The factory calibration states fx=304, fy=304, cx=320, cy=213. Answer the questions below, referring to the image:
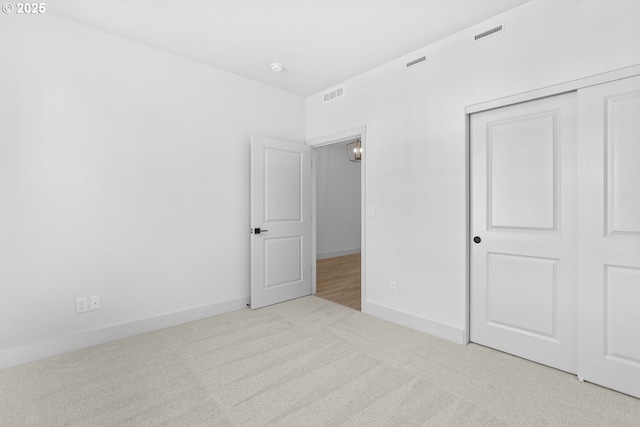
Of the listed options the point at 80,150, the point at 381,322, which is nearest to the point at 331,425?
the point at 381,322

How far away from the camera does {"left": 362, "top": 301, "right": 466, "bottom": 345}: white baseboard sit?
275cm

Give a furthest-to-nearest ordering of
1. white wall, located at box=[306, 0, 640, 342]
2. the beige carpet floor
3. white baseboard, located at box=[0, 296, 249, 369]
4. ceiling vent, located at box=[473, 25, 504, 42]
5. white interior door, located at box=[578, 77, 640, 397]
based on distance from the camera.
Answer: ceiling vent, located at box=[473, 25, 504, 42] → white baseboard, located at box=[0, 296, 249, 369] → white wall, located at box=[306, 0, 640, 342] → white interior door, located at box=[578, 77, 640, 397] → the beige carpet floor

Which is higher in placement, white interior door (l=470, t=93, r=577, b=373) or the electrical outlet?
white interior door (l=470, t=93, r=577, b=373)

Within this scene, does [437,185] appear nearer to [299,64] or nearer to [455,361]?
[455,361]

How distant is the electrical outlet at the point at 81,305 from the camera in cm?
265

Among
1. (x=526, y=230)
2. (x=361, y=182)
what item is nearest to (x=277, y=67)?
(x=361, y=182)

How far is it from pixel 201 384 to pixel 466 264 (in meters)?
2.33

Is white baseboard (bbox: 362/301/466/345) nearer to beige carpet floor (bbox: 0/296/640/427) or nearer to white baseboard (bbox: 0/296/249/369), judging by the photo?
beige carpet floor (bbox: 0/296/640/427)

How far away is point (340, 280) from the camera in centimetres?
505

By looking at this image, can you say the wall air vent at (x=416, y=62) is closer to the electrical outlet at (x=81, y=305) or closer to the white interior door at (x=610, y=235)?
the white interior door at (x=610, y=235)

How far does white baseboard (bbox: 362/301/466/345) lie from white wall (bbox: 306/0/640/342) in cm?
1

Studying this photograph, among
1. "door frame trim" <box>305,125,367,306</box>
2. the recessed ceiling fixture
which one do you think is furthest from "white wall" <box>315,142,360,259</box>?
the recessed ceiling fixture

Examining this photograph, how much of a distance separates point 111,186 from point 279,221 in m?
1.83

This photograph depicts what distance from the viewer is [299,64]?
3.38 metres
